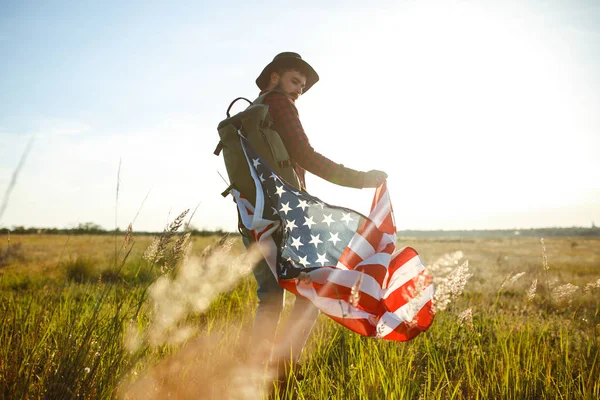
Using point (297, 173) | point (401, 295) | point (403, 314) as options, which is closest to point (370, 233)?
point (401, 295)

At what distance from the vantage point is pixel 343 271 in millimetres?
2236

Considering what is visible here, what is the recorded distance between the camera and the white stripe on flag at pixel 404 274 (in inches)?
90.1

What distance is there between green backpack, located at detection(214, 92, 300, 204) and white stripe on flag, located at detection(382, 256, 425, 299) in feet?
3.22

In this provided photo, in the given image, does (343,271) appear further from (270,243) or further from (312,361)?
(312,361)

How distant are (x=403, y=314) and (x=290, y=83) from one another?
189 cm

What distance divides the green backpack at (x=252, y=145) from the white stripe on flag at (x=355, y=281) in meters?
0.80

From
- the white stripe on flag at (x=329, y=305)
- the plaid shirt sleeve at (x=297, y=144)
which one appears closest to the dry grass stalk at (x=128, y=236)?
the white stripe on flag at (x=329, y=305)

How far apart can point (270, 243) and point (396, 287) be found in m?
0.86

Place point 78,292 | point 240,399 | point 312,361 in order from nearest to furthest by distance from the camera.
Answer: point 240,399 → point 312,361 → point 78,292

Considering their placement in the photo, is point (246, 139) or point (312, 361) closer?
point (246, 139)

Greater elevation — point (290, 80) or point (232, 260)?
point (290, 80)

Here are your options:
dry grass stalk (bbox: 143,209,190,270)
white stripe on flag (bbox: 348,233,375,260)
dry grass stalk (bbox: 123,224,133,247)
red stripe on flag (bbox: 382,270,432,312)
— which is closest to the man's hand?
white stripe on flag (bbox: 348,233,375,260)

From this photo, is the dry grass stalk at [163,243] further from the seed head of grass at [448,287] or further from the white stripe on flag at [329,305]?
the seed head of grass at [448,287]

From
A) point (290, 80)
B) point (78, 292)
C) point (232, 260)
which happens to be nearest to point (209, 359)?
point (232, 260)
